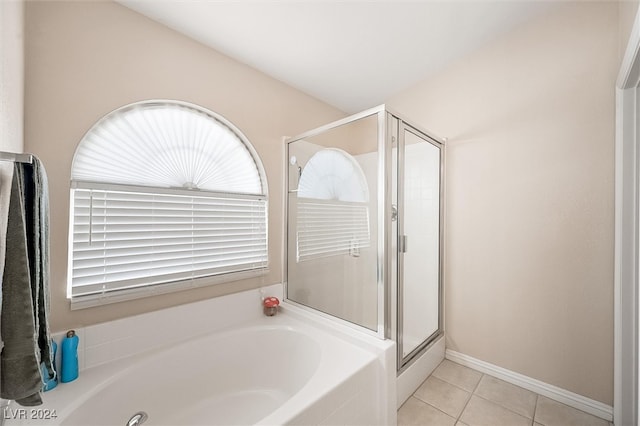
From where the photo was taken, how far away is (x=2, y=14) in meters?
0.80

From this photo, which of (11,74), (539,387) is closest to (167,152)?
(11,74)

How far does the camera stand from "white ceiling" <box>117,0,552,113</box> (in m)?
1.60

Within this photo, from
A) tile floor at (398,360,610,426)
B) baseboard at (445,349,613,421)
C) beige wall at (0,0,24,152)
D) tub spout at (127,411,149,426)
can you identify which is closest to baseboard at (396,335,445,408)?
tile floor at (398,360,610,426)

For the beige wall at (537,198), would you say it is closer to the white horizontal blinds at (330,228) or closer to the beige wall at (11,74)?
the white horizontal blinds at (330,228)

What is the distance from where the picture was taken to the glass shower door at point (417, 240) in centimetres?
178

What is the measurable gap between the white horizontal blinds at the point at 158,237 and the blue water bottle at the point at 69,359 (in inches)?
8.9

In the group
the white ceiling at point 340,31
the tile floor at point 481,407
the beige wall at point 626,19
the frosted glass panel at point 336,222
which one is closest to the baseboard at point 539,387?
the tile floor at point 481,407

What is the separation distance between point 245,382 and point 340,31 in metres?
2.48

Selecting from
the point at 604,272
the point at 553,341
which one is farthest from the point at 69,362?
the point at 604,272

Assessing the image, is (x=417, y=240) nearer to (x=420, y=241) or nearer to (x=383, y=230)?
(x=420, y=241)

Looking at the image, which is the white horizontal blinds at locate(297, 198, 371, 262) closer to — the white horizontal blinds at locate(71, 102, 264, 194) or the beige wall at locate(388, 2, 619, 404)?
the white horizontal blinds at locate(71, 102, 264, 194)

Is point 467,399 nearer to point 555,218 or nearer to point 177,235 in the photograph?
point 555,218

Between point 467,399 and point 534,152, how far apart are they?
1791 mm

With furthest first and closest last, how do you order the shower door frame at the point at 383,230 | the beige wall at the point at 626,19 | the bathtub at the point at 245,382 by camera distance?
1. the shower door frame at the point at 383,230
2. the beige wall at the point at 626,19
3. the bathtub at the point at 245,382
